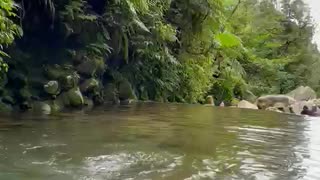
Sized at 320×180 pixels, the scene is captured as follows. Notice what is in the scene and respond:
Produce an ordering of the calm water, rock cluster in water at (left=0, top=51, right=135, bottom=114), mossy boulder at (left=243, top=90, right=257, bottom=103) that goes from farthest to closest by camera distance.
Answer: mossy boulder at (left=243, top=90, right=257, bottom=103)
rock cluster in water at (left=0, top=51, right=135, bottom=114)
the calm water

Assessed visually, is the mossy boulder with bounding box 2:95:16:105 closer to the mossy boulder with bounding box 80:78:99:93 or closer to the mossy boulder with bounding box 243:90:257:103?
the mossy boulder with bounding box 80:78:99:93

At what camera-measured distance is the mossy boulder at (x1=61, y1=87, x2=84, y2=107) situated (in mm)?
10472

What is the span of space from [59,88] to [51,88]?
38 centimetres

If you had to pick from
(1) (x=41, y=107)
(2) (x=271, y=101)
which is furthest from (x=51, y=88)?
(2) (x=271, y=101)

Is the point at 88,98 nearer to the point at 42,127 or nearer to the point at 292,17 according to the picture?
the point at 42,127

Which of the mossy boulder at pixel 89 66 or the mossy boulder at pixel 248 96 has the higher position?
the mossy boulder at pixel 89 66

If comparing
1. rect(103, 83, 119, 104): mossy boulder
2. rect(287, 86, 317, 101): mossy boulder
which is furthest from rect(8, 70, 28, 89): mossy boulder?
rect(287, 86, 317, 101): mossy boulder

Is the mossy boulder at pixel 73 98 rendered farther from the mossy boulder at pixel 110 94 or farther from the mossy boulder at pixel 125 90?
the mossy boulder at pixel 125 90

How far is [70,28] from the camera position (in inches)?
428

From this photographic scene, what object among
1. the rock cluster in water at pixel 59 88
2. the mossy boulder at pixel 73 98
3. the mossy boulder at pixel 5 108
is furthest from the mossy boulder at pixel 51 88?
the mossy boulder at pixel 5 108

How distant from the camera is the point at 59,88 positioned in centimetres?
1042

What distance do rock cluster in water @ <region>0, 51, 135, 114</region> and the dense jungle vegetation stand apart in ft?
0.11

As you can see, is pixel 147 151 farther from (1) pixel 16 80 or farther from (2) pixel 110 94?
(2) pixel 110 94

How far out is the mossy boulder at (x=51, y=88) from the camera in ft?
32.8
